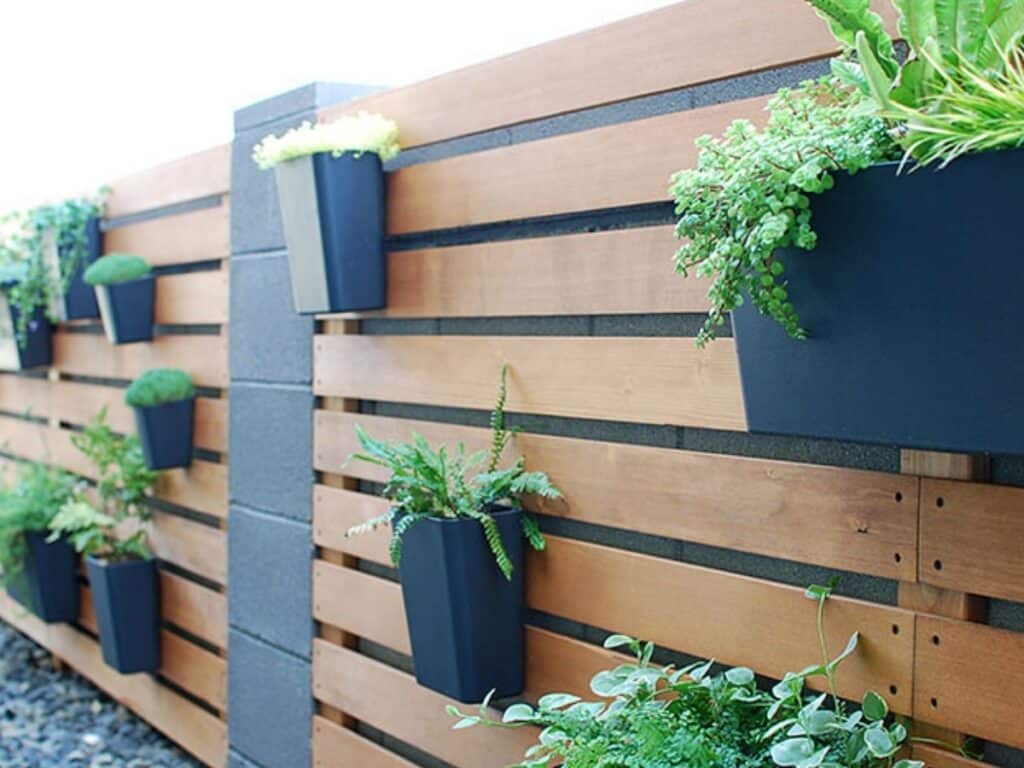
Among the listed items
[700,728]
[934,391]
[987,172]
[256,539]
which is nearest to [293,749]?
[256,539]

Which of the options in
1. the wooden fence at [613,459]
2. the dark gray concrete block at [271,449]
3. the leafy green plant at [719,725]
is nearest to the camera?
the leafy green plant at [719,725]

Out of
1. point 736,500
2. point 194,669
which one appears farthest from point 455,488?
point 194,669

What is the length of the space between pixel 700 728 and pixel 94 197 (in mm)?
3405

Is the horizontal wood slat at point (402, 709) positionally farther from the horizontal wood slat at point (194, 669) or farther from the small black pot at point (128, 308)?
the small black pot at point (128, 308)

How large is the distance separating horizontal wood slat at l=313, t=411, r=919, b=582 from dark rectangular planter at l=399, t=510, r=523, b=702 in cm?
16

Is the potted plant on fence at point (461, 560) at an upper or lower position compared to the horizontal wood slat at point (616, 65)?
lower

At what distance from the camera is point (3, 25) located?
441 centimetres

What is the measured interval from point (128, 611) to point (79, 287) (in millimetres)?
1222

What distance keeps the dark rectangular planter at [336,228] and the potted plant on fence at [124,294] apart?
1386 millimetres

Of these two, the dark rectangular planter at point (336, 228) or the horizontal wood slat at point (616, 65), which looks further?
the dark rectangular planter at point (336, 228)

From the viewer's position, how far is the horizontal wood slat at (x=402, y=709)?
2.29m

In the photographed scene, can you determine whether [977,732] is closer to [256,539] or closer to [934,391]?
[934,391]

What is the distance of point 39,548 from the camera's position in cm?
429

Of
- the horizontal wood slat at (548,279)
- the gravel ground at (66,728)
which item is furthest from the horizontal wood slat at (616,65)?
the gravel ground at (66,728)
